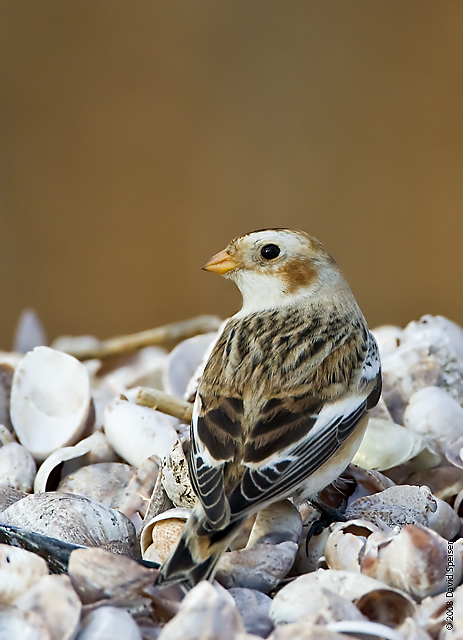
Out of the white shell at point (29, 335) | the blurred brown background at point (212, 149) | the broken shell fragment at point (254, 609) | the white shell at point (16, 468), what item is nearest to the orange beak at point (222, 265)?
the white shell at point (16, 468)

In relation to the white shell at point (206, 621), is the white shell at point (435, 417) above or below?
below

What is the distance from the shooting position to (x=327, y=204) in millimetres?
3119

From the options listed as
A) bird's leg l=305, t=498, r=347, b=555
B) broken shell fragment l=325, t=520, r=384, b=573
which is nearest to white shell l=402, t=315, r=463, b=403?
bird's leg l=305, t=498, r=347, b=555

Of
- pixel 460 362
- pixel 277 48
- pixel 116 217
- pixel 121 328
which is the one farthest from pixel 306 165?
pixel 460 362

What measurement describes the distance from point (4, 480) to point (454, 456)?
2.24 feet

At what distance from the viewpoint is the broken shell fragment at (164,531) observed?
0.81 m

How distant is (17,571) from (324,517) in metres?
0.39

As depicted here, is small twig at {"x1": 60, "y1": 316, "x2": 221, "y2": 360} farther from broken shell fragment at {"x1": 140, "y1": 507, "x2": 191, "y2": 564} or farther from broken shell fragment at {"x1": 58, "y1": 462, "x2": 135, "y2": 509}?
broken shell fragment at {"x1": 140, "y1": 507, "x2": 191, "y2": 564}

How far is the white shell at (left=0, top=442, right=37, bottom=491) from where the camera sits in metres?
1.03

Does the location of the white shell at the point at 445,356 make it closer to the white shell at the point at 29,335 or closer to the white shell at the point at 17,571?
the white shell at the point at 17,571

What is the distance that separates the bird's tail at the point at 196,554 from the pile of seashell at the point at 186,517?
0.02 meters

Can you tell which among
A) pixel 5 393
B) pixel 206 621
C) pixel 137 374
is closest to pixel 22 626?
pixel 206 621

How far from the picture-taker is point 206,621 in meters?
0.57

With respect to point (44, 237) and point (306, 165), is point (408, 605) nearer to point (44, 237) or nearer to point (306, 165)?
point (306, 165)
